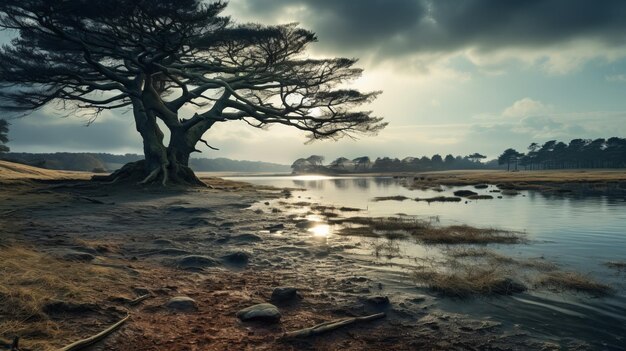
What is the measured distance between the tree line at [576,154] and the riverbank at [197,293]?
468 feet

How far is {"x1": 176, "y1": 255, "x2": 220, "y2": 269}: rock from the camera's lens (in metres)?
8.21

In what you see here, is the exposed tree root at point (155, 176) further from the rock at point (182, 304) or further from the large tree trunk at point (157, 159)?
the rock at point (182, 304)

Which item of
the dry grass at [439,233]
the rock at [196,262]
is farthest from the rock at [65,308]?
the dry grass at [439,233]

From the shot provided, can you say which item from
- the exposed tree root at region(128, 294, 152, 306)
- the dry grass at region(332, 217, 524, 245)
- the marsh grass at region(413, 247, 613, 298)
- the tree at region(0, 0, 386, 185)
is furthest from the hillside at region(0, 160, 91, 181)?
the marsh grass at region(413, 247, 613, 298)

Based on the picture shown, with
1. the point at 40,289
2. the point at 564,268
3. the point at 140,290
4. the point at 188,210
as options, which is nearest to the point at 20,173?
the point at 188,210

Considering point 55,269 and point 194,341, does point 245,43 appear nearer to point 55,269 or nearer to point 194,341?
point 55,269

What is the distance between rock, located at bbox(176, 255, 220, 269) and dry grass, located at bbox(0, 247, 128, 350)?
162 centimetres

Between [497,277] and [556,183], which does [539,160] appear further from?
[497,277]

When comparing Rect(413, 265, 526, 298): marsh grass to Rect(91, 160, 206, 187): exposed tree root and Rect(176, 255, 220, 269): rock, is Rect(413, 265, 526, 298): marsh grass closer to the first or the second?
Rect(176, 255, 220, 269): rock

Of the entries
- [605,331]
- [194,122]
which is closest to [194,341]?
[605,331]

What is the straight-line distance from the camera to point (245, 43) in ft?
Answer: 88.3

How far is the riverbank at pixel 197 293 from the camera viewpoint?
15.0 ft

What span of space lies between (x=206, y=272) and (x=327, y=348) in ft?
13.4

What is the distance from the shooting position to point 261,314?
210 inches
